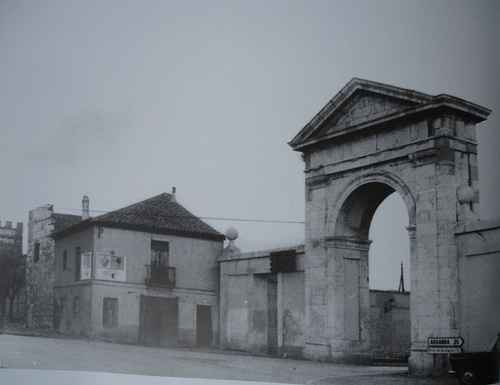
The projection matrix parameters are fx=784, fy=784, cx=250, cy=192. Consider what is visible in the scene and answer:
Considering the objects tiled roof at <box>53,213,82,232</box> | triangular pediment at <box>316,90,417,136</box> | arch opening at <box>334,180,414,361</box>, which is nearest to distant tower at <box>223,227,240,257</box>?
arch opening at <box>334,180,414,361</box>

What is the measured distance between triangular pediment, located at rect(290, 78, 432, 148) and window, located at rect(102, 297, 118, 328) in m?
3.44

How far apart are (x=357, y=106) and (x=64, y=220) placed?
15.2 ft

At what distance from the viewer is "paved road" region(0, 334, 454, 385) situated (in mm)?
9367

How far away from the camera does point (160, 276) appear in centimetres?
1247

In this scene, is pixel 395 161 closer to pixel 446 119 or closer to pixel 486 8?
pixel 446 119

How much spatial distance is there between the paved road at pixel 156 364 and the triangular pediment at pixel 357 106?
3.18 meters

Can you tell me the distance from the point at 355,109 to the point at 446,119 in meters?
1.67

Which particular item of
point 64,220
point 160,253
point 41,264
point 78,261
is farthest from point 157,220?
point 64,220

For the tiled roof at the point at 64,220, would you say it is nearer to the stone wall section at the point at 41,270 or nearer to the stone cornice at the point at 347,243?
the stone wall section at the point at 41,270

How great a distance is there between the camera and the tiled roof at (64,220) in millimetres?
9797

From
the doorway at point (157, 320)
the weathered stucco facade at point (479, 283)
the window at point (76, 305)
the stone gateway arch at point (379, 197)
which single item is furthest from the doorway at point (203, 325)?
the weathered stucco facade at point (479, 283)

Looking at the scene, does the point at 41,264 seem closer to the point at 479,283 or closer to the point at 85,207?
the point at 85,207

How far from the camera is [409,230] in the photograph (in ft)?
35.6

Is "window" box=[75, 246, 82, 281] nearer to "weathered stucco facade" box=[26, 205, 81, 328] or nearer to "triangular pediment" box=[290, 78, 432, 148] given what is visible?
"weathered stucco facade" box=[26, 205, 81, 328]
